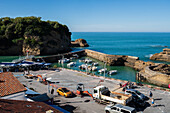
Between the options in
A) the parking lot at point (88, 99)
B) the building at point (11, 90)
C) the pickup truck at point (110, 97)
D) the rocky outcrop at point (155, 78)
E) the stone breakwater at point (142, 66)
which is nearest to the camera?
the building at point (11, 90)

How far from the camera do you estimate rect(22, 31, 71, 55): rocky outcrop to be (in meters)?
79.2

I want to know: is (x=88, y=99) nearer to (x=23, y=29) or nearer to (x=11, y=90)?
(x=11, y=90)

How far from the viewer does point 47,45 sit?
81625 mm

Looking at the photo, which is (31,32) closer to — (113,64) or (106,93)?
(113,64)

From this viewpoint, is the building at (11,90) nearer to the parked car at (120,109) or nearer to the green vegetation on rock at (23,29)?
the parked car at (120,109)

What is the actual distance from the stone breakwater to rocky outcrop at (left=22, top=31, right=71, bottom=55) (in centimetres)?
1114

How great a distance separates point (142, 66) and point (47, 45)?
47695 millimetres

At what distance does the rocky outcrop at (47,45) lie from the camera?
260ft

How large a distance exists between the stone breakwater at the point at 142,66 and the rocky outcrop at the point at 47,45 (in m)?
11.1

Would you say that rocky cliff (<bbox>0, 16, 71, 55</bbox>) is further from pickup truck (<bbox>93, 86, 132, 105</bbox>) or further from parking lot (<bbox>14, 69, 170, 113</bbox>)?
pickup truck (<bbox>93, 86, 132, 105</bbox>)

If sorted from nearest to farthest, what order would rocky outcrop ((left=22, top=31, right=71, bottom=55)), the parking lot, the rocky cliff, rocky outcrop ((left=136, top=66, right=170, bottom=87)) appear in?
the parking lot < rocky outcrop ((left=136, top=66, right=170, bottom=87)) < rocky outcrop ((left=22, top=31, right=71, bottom=55)) < the rocky cliff

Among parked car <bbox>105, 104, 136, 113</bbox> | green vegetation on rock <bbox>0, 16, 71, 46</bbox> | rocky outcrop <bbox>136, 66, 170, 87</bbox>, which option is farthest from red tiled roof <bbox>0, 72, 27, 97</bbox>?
green vegetation on rock <bbox>0, 16, 71, 46</bbox>

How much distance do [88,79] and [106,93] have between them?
418 inches

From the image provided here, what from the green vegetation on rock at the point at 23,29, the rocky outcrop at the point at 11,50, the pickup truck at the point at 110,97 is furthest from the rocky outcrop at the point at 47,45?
the pickup truck at the point at 110,97
